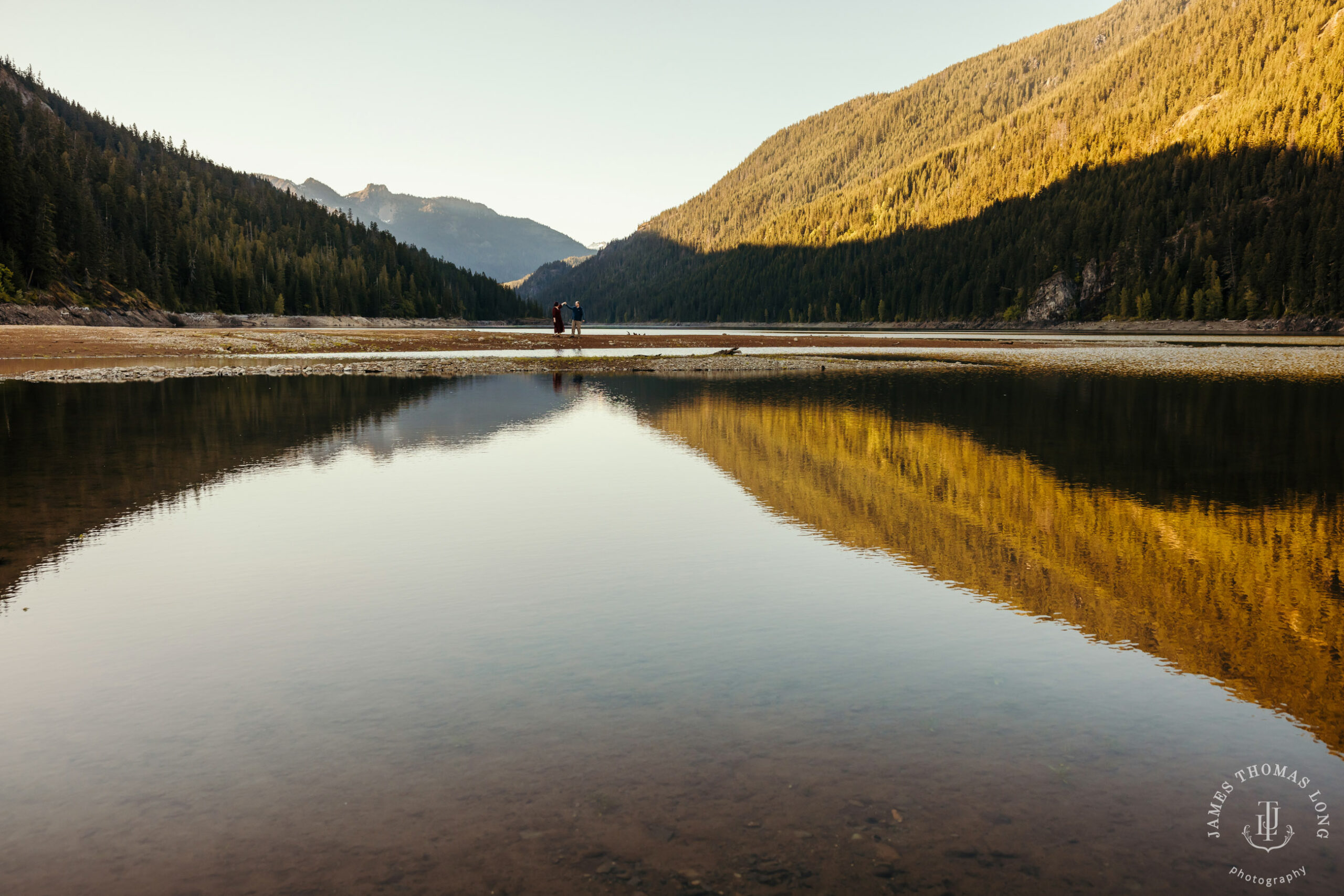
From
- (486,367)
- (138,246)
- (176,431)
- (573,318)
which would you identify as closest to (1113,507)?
(176,431)

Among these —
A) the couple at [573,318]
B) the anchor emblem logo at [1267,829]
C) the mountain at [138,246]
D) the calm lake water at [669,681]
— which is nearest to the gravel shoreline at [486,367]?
the couple at [573,318]

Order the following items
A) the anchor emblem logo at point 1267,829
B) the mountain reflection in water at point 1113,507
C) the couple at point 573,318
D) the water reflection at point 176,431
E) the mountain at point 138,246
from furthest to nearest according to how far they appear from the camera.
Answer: the mountain at point 138,246, the couple at point 573,318, the water reflection at point 176,431, the mountain reflection in water at point 1113,507, the anchor emblem logo at point 1267,829

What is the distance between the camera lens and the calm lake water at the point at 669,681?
16.5ft

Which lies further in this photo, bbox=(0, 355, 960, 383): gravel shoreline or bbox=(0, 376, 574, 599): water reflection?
bbox=(0, 355, 960, 383): gravel shoreline

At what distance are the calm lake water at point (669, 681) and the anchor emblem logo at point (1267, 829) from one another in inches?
0.8

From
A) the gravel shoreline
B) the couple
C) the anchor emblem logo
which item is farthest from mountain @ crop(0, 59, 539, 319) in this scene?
the anchor emblem logo

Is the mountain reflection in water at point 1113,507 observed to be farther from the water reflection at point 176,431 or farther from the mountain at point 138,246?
the mountain at point 138,246

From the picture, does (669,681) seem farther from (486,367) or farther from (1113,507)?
(486,367)

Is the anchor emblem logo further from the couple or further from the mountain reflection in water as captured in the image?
the couple

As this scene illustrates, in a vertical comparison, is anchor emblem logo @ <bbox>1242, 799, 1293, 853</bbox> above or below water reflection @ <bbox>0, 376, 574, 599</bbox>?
below

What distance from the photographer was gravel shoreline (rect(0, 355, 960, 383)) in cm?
4453

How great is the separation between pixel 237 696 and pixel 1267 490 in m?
18.2

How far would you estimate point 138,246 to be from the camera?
5295 inches

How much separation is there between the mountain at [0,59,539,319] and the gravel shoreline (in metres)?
61.2
